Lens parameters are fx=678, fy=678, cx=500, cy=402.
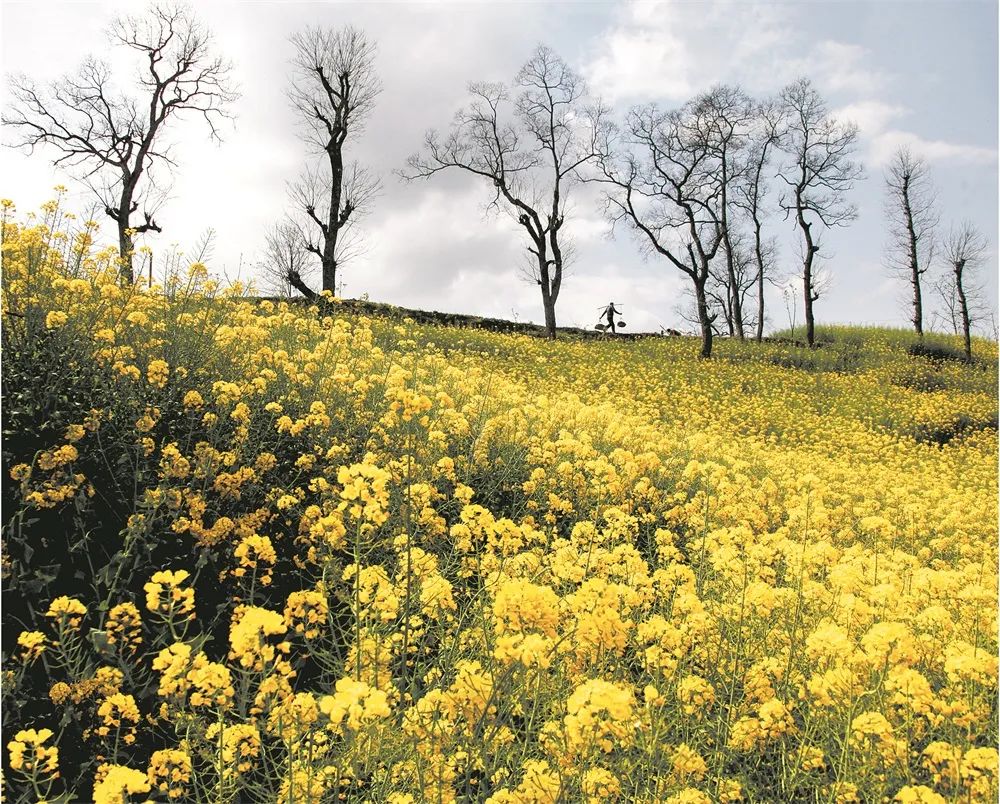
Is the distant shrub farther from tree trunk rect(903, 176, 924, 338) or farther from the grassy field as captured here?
the grassy field

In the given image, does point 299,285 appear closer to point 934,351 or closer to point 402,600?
point 402,600

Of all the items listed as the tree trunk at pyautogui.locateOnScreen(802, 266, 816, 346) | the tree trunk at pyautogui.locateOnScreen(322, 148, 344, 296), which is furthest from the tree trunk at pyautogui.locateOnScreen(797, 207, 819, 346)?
the tree trunk at pyautogui.locateOnScreen(322, 148, 344, 296)

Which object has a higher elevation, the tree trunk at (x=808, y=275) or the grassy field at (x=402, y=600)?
the tree trunk at (x=808, y=275)

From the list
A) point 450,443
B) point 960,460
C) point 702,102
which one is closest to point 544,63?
point 702,102

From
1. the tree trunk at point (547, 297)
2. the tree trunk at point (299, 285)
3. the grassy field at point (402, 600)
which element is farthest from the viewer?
the tree trunk at point (547, 297)

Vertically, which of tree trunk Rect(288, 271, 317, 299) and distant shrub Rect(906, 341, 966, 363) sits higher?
tree trunk Rect(288, 271, 317, 299)

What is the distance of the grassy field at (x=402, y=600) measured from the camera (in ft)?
7.63

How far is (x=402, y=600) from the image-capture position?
3293 millimetres

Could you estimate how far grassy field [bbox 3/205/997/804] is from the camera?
2324 mm

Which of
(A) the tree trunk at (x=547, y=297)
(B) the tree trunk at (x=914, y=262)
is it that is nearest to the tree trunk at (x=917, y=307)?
(B) the tree trunk at (x=914, y=262)

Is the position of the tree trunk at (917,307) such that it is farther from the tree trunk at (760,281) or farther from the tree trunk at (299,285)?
the tree trunk at (299,285)

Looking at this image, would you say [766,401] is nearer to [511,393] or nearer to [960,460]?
[960,460]

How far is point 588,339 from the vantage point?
27484 mm

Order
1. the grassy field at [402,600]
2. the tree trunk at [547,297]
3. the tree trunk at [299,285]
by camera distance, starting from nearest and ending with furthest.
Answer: the grassy field at [402,600] < the tree trunk at [299,285] < the tree trunk at [547,297]
